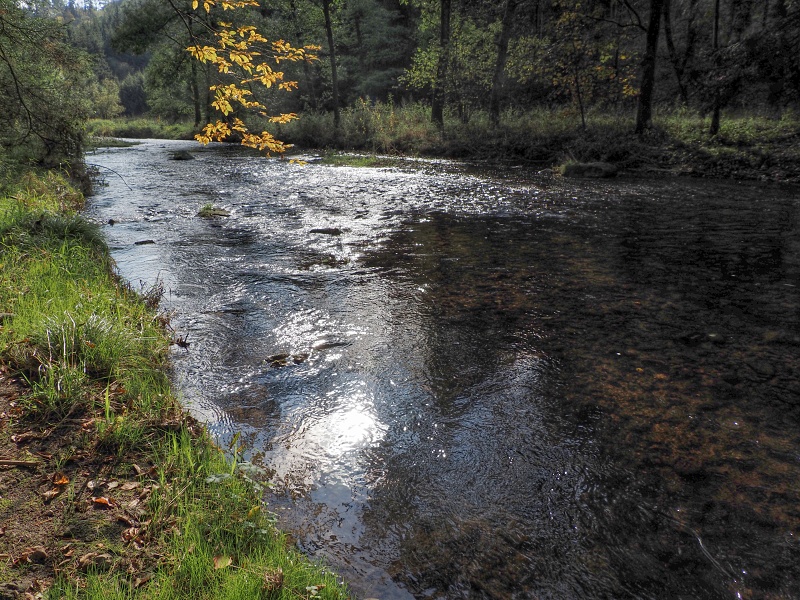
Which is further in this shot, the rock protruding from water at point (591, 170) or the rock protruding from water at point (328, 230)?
the rock protruding from water at point (591, 170)

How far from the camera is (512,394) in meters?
4.01

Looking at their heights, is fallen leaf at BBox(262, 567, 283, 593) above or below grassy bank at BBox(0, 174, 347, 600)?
below

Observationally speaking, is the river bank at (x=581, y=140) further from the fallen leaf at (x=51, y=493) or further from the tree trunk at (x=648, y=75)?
the fallen leaf at (x=51, y=493)

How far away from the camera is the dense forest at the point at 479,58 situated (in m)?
7.21

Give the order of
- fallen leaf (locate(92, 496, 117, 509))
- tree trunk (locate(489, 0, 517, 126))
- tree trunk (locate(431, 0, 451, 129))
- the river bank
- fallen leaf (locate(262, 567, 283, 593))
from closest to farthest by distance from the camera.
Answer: fallen leaf (locate(262, 567, 283, 593)) → fallen leaf (locate(92, 496, 117, 509)) → the river bank → tree trunk (locate(489, 0, 517, 126)) → tree trunk (locate(431, 0, 451, 129))

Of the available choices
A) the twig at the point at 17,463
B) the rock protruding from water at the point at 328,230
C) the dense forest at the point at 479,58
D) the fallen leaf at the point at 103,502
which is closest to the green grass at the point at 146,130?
the dense forest at the point at 479,58

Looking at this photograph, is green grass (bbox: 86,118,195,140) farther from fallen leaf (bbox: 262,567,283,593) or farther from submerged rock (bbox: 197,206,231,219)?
fallen leaf (bbox: 262,567,283,593)

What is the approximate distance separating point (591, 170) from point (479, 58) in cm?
1026

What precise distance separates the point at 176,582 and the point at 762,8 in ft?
101

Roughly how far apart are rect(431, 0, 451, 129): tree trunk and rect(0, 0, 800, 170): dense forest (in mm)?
67

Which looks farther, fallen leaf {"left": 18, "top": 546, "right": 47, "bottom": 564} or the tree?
the tree

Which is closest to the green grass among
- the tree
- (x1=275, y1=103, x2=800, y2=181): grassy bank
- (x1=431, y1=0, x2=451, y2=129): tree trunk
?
(x1=275, y1=103, x2=800, y2=181): grassy bank

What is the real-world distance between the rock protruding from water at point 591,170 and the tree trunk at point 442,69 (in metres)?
8.93

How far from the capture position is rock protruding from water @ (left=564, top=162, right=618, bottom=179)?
1515cm
